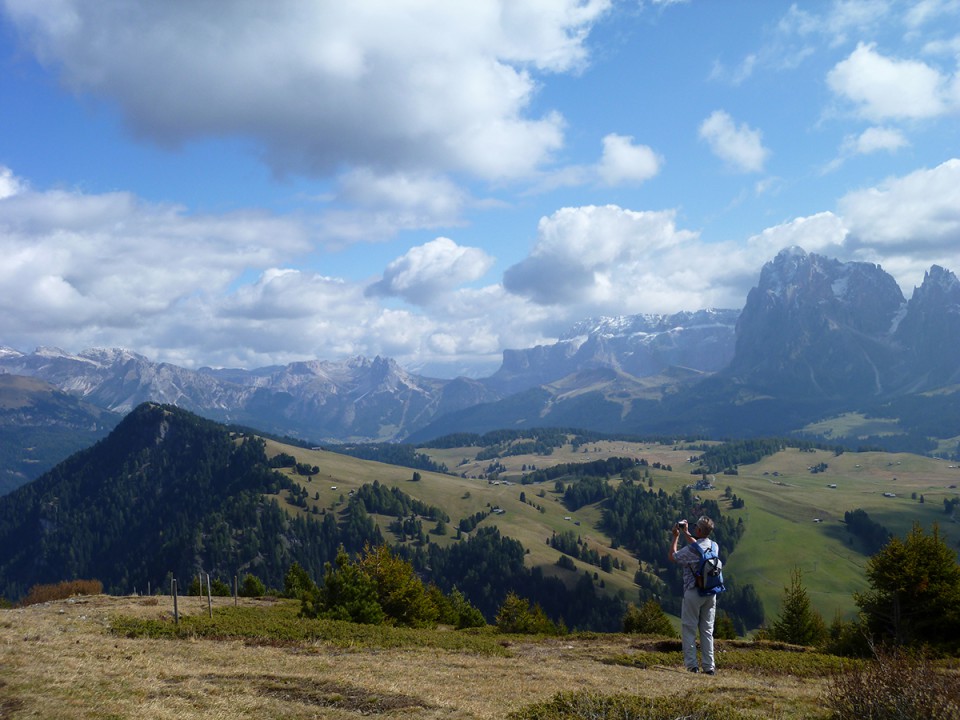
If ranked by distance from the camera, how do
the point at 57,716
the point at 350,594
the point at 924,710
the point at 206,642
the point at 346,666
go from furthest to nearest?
1. the point at 350,594
2. the point at 206,642
3. the point at 346,666
4. the point at 57,716
5. the point at 924,710

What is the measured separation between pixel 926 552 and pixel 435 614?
152ft

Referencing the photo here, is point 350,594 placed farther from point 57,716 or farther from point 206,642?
point 57,716

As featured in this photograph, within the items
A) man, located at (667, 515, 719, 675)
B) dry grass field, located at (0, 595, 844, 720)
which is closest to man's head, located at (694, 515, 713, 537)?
man, located at (667, 515, 719, 675)

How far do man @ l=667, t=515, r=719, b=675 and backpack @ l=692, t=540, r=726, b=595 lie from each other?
0.13m

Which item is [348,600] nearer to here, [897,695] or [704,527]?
[704,527]

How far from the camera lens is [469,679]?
900 inches

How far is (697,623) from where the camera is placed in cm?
2297

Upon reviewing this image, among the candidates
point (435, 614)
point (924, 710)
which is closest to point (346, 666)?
point (924, 710)

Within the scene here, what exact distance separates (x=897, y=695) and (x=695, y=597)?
9642mm

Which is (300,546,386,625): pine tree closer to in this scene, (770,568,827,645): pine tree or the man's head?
the man's head

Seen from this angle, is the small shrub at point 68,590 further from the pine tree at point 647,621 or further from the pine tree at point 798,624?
the pine tree at point 798,624

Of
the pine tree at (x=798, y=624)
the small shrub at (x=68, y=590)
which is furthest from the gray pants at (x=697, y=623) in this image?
the small shrub at (x=68, y=590)

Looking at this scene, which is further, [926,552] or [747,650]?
[926,552]

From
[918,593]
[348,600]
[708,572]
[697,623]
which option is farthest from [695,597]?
[348,600]
